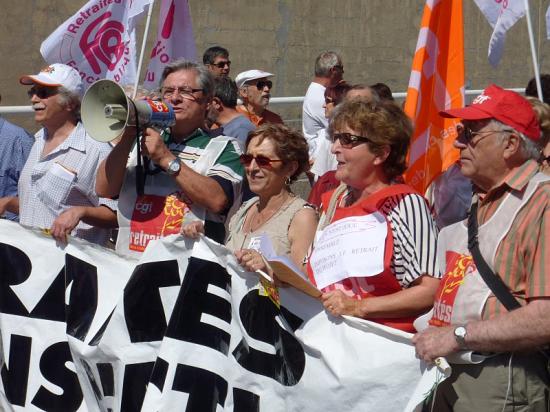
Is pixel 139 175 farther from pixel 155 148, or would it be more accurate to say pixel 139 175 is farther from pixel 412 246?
pixel 412 246

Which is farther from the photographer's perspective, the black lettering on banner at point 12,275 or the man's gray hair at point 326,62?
the man's gray hair at point 326,62

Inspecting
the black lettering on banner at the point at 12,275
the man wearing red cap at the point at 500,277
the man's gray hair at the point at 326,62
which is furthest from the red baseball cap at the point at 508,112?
the man's gray hair at the point at 326,62

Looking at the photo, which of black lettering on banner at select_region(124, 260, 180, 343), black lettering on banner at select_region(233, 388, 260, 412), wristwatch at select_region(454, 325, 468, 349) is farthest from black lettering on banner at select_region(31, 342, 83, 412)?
wristwatch at select_region(454, 325, 468, 349)

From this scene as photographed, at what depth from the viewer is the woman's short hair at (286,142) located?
496cm

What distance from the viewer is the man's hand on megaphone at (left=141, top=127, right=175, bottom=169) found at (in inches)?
195

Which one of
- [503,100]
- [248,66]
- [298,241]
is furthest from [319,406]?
[248,66]

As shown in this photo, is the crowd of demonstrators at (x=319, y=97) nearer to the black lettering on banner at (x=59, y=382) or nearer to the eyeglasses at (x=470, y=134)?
the black lettering on banner at (x=59, y=382)

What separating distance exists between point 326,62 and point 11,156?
2.93 meters

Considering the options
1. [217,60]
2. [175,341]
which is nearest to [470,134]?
[175,341]

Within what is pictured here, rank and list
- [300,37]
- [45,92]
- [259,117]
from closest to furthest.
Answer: [45,92]
[259,117]
[300,37]

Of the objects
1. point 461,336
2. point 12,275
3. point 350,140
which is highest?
point 350,140

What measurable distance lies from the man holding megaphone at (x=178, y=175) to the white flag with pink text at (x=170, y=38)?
1.60m

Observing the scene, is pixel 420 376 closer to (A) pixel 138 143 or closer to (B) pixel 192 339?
(B) pixel 192 339

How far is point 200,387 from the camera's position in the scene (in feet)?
14.8
